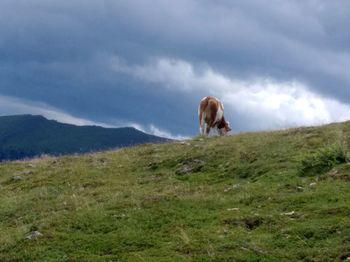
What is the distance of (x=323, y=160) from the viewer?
18578mm

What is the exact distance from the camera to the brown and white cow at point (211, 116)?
105 feet

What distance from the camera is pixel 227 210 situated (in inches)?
614

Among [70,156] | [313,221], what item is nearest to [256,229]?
[313,221]

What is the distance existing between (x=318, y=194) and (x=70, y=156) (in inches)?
545

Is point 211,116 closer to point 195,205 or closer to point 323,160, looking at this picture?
point 323,160

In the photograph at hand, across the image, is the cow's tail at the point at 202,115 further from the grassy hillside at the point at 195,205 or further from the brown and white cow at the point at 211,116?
the grassy hillside at the point at 195,205

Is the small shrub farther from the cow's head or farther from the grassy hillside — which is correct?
the cow's head

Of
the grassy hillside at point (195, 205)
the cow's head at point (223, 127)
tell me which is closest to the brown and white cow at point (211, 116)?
the cow's head at point (223, 127)

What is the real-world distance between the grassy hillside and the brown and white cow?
7587 mm

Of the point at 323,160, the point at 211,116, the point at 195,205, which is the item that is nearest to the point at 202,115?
the point at 211,116

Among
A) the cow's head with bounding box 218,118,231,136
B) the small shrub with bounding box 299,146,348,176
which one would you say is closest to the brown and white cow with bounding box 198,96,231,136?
the cow's head with bounding box 218,118,231,136

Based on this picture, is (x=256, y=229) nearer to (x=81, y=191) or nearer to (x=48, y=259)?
(x=48, y=259)

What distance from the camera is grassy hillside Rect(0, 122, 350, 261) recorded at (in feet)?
43.3

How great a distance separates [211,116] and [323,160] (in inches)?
539
